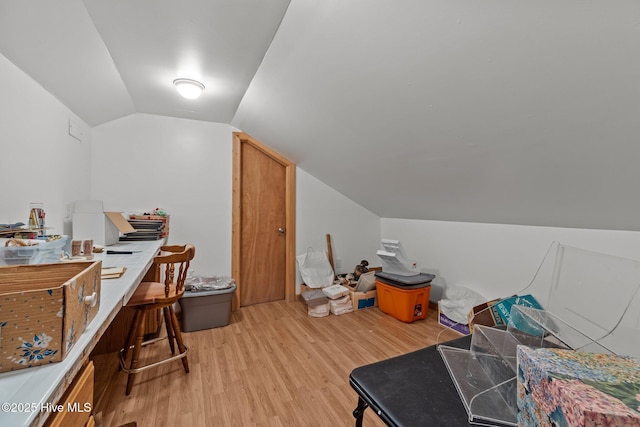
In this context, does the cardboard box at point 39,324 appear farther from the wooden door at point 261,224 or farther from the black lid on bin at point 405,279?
the black lid on bin at point 405,279

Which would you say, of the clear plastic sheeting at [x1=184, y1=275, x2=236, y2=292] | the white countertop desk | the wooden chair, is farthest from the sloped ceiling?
the clear plastic sheeting at [x1=184, y1=275, x2=236, y2=292]

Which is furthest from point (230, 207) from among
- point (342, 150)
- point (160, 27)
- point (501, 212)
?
point (501, 212)

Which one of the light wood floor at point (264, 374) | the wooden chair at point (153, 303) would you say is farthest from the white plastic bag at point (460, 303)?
the wooden chair at point (153, 303)

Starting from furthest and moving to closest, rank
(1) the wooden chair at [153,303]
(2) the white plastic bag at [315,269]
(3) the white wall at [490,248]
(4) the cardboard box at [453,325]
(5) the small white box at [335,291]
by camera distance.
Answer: (2) the white plastic bag at [315,269] → (5) the small white box at [335,291] → (4) the cardboard box at [453,325] → (3) the white wall at [490,248] → (1) the wooden chair at [153,303]

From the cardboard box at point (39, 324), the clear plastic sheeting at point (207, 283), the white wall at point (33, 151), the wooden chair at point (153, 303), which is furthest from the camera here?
the clear plastic sheeting at point (207, 283)

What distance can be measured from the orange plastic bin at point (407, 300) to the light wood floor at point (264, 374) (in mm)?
87

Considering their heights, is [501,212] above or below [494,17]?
below

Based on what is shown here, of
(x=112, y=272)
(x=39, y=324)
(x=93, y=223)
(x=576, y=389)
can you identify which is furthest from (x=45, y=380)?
(x=93, y=223)

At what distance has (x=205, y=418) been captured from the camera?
1.45 metres

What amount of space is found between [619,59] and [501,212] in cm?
144

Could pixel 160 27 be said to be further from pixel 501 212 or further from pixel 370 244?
pixel 370 244

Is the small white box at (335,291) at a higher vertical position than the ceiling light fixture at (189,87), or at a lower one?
lower

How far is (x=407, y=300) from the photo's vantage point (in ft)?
8.52

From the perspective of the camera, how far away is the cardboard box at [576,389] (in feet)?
1.46
